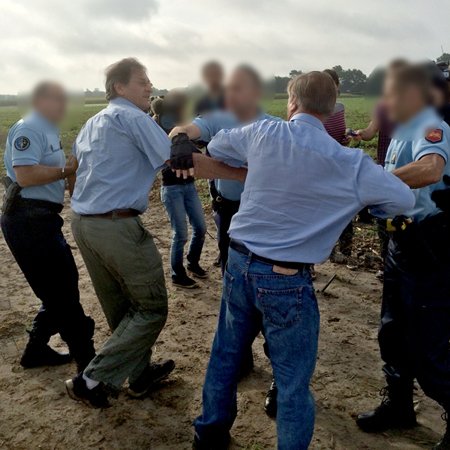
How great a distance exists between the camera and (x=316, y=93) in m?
2.27

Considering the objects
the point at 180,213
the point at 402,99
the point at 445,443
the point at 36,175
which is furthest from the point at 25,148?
the point at 445,443

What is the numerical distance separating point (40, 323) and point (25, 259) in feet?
2.38

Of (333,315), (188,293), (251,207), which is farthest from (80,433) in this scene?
(333,315)

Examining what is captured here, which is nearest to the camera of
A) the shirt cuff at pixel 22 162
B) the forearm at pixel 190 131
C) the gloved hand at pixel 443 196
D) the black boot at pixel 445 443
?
the gloved hand at pixel 443 196

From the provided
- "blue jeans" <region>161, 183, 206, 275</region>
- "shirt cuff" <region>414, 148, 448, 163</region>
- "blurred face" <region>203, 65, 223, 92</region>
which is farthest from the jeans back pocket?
"blue jeans" <region>161, 183, 206, 275</region>

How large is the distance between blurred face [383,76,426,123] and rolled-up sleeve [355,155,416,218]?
0.61m

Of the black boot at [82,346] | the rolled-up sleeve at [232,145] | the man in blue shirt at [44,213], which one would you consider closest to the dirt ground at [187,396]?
the black boot at [82,346]

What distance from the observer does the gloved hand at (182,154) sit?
266cm

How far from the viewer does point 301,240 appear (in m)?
2.28

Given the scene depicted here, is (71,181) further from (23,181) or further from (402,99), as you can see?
(402,99)

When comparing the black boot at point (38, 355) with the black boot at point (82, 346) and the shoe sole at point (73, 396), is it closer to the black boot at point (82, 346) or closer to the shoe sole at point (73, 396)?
the black boot at point (82, 346)

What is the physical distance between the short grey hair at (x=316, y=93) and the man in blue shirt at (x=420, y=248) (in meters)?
0.48

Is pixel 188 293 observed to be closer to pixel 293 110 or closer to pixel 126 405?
pixel 126 405

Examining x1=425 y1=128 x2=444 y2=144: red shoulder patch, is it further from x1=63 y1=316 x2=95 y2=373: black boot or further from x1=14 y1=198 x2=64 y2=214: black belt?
x1=63 y1=316 x2=95 y2=373: black boot
